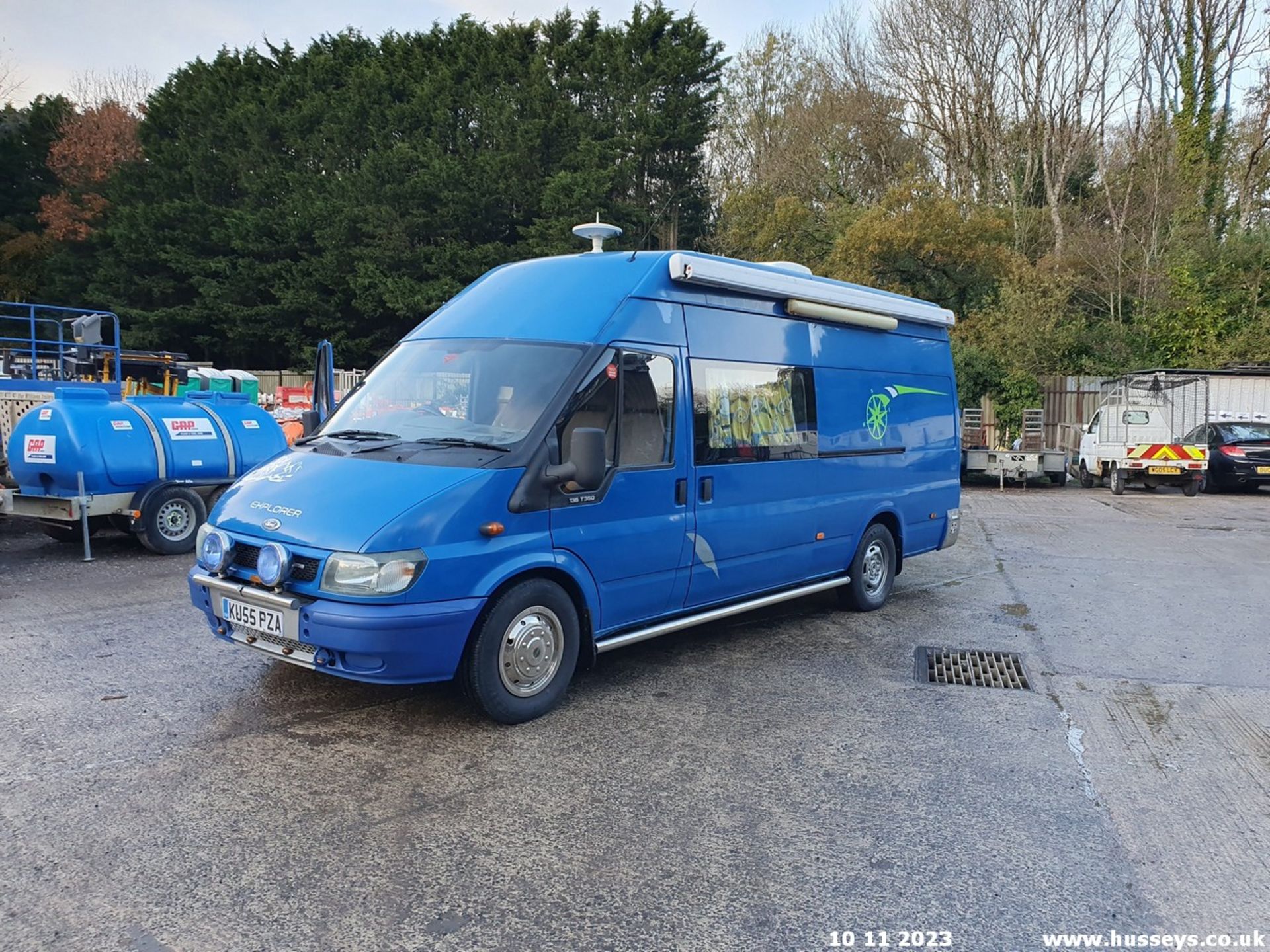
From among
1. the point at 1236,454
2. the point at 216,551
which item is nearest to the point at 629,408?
the point at 216,551

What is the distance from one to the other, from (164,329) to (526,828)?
4004 cm

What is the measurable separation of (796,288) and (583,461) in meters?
2.73

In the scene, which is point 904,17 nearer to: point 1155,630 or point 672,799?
point 1155,630

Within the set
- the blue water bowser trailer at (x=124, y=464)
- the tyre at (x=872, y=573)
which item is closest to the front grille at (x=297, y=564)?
the tyre at (x=872, y=573)

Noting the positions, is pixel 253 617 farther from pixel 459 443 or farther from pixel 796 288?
pixel 796 288

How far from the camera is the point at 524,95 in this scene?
36.5 meters

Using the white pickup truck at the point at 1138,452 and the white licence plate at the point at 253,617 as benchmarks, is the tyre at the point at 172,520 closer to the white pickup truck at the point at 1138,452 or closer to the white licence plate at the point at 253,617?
the white licence plate at the point at 253,617

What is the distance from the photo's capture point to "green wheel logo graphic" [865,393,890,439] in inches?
293

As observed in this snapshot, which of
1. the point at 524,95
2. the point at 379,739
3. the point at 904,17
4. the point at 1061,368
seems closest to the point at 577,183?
the point at 524,95

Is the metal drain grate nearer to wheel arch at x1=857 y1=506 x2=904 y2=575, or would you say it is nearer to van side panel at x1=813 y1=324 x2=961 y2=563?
van side panel at x1=813 y1=324 x2=961 y2=563

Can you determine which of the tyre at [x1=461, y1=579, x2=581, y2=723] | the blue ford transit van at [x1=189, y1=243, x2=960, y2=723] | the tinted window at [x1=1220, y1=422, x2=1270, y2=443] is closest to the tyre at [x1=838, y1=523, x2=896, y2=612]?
the blue ford transit van at [x1=189, y1=243, x2=960, y2=723]

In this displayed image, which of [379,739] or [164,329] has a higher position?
[164,329]

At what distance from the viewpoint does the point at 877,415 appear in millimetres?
7559

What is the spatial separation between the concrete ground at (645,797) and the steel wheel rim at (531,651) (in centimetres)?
24
